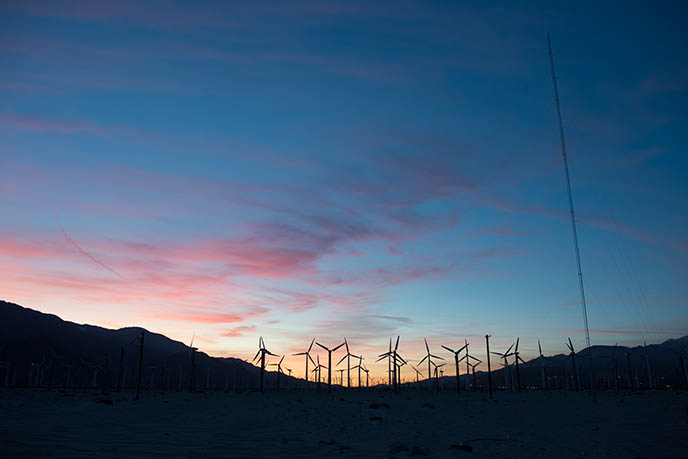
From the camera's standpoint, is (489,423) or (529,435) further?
(489,423)

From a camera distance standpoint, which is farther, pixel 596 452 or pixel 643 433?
pixel 643 433

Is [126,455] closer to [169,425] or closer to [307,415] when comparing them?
[169,425]

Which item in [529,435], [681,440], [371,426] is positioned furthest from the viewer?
[371,426]

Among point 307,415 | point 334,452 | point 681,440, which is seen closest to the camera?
point 334,452

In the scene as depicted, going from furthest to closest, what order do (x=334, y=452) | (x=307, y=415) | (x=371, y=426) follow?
(x=307, y=415) < (x=371, y=426) < (x=334, y=452)

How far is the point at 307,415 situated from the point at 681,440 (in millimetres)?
26672

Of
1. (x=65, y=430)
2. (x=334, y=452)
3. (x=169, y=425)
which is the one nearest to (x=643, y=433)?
(x=334, y=452)

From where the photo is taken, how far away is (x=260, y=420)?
34.2 meters

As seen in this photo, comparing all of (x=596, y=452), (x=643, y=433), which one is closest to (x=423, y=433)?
(x=596, y=452)

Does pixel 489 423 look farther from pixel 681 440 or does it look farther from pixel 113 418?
pixel 113 418

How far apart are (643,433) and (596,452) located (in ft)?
32.7

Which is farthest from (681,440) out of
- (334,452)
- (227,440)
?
(227,440)

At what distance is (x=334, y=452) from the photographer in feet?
66.7

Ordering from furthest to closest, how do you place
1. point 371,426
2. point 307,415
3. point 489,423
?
point 307,415, point 489,423, point 371,426
